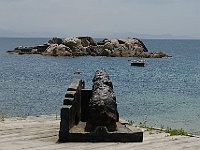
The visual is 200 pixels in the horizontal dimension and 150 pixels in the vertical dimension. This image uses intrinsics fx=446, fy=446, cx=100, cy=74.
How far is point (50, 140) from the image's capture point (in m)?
10.7

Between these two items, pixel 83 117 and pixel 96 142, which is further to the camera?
pixel 83 117

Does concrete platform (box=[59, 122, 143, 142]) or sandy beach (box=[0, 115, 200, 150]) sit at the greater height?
concrete platform (box=[59, 122, 143, 142])

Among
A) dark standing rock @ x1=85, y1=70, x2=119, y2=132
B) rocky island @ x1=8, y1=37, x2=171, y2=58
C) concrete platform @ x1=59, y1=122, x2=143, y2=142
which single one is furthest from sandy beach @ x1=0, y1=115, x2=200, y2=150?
rocky island @ x1=8, y1=37, x2=171, y2=58

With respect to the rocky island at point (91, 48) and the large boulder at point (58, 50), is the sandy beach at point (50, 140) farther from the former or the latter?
the large boulder at point (58, 50)

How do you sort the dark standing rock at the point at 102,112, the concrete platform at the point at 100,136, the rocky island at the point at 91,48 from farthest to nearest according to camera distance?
the rocky island at the point at 91,48, the concrete platform at the point at 100,136, the dark standing rock at the point at 102,112

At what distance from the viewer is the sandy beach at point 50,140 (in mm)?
9984

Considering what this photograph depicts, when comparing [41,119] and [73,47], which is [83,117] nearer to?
[41,119]

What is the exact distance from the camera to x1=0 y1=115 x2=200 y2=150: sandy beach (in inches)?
393

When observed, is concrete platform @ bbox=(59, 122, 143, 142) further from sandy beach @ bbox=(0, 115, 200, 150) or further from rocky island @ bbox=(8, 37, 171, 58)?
rocky island @ bbox=(8, 37, 171, 58)

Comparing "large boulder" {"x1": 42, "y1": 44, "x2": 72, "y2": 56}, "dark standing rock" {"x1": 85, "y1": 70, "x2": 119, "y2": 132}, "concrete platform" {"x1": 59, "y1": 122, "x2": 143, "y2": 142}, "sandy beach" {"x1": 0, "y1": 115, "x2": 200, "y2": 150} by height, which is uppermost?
"dark standing rock" {"x1": 85, "y1": 70, "x2": 119, "y2": 132}

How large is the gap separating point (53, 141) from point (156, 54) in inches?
4192

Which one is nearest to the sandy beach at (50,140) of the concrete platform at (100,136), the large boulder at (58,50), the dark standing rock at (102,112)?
the concrete platform at (100,136)

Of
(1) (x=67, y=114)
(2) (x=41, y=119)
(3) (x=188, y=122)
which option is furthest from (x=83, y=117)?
(3) (x=188, y=122)

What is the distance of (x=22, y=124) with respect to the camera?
1283 cm
